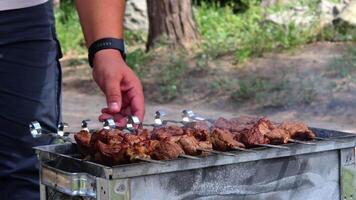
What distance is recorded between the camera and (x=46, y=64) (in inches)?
123

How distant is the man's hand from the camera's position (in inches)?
113

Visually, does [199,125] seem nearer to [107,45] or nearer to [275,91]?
[107,45]

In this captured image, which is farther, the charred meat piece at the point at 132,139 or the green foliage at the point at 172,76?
the green foliage at the point at 172,76

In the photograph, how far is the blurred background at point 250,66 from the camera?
30.3ft

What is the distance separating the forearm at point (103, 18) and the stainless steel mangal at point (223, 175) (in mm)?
537

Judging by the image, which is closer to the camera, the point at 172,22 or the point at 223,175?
the point at 223,175

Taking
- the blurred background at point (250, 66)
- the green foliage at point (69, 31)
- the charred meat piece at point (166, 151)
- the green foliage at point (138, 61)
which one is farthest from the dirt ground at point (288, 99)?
the charred meat piece at point (166, 151)

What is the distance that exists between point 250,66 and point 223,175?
28.2 ft

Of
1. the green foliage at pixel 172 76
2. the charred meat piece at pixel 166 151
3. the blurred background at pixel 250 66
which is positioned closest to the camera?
the charred meat piece at pixel 166 151

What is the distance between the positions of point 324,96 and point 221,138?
22.1ft

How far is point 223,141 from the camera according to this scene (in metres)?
2.53

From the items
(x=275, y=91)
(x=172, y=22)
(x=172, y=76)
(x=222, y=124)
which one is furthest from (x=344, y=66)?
(x=222, y=124)

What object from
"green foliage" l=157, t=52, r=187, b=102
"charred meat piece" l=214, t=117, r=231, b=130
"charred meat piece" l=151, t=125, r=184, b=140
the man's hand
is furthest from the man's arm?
→ "green foliage" l=157, t=52, r=187, b=102

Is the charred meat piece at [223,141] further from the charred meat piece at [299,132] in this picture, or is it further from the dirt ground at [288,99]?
the dirt ground at [288,99]
